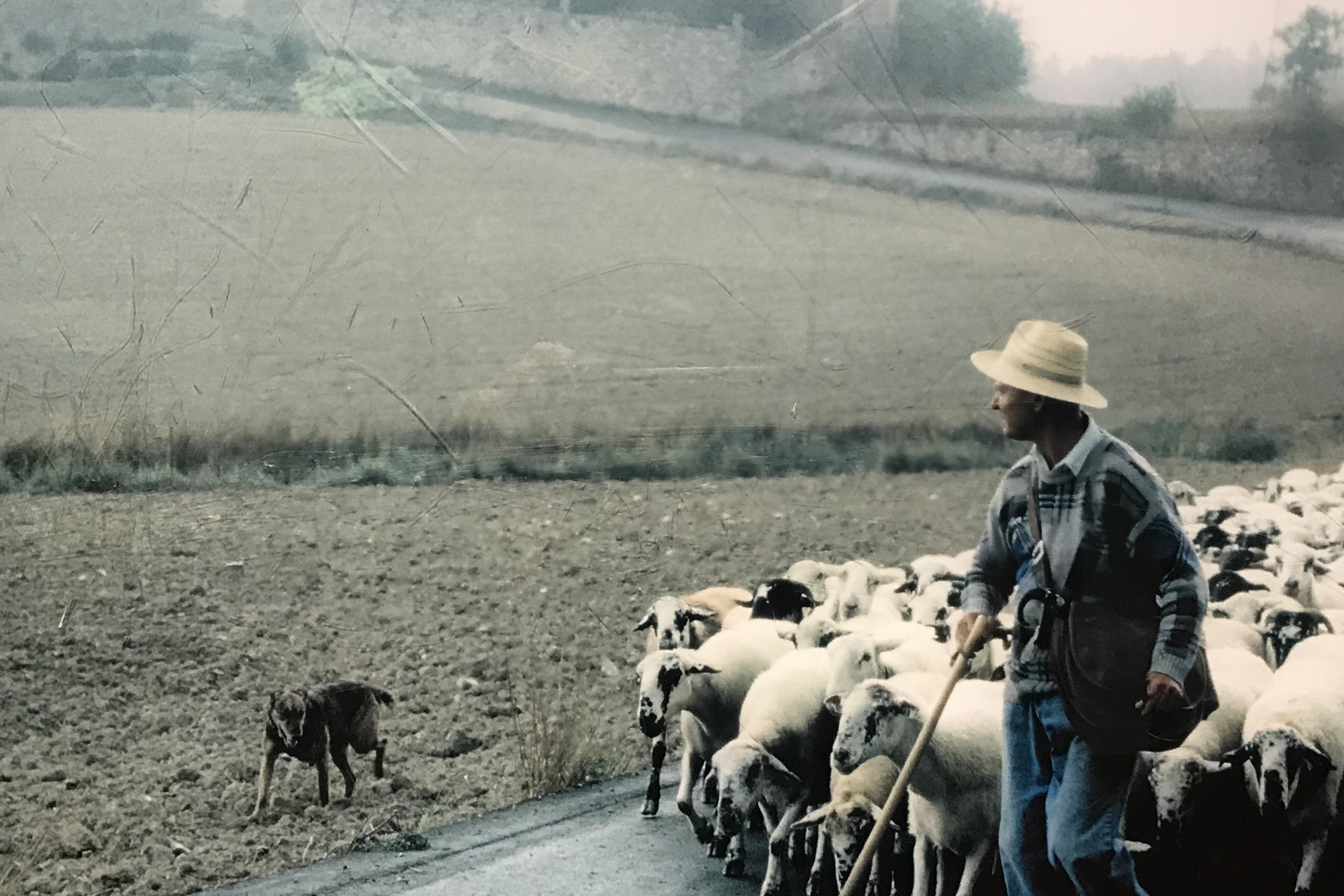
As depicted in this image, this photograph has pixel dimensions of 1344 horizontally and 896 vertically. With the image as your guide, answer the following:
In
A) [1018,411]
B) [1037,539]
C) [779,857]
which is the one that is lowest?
[779,857]

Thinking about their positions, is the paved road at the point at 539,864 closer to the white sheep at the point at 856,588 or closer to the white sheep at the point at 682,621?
the white sheep at the point at 682,621

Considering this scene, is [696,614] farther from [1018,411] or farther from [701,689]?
[1018,411]

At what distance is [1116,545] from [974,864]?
4.50 ft

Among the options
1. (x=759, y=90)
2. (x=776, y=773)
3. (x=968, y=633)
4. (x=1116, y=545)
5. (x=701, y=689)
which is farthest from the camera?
(x=759, y=90)

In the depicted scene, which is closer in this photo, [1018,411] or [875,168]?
[1018,411]

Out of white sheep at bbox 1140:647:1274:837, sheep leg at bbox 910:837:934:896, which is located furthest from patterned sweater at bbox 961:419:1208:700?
sheep leg at bbox 910:837:934:896

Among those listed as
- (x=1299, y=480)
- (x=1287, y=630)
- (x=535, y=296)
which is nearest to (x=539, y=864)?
(x=535, y=296)

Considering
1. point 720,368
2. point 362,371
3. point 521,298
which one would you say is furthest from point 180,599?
point 720,368

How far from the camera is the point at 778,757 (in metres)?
5.14

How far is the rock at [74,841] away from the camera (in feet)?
16.5

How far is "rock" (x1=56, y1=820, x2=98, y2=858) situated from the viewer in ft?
16.5

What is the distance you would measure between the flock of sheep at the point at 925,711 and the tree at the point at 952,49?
78.3 inches

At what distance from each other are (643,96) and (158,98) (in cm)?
194

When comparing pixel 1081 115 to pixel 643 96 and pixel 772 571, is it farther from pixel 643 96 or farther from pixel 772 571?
pixel 772 571
